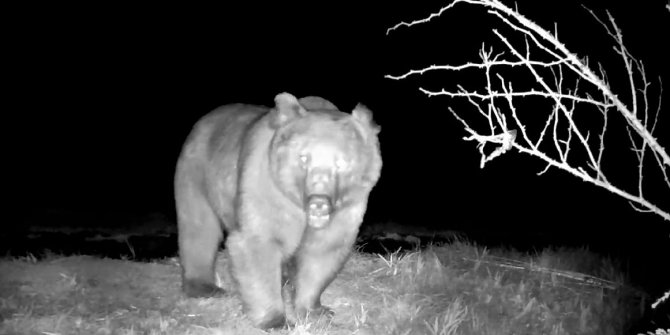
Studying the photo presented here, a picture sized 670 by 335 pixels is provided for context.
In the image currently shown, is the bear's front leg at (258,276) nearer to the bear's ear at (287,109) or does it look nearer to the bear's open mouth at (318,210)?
the bear's open mouth at (318,210)

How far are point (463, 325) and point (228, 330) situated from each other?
4.95 feet

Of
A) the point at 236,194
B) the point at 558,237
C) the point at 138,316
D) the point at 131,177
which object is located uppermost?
the point at 236,194

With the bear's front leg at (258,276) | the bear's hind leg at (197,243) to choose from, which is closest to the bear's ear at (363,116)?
the bear's front leg at (258,276)

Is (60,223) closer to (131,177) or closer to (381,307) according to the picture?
(131,177)

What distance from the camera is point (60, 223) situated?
9.86 m

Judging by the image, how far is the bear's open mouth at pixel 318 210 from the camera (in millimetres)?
3475

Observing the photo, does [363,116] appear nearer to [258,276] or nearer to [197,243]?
[258,276]

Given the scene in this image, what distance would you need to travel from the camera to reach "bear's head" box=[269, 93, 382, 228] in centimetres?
360

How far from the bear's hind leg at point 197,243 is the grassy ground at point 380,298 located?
13cm

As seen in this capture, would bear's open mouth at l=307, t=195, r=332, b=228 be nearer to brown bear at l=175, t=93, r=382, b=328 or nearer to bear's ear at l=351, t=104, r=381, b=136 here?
brown bear at l=175, t=93, r=382, b=328

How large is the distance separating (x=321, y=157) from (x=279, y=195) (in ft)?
1.37

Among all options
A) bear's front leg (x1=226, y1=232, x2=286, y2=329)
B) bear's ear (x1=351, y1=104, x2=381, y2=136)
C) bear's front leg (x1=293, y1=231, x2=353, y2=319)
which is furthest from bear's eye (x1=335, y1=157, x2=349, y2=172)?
bear's front leg (x1=226, y1=232, x2=286, y2=329)

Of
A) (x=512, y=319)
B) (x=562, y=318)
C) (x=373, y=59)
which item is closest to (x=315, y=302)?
(x=512, y=319)

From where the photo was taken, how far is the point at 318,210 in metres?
3.47
